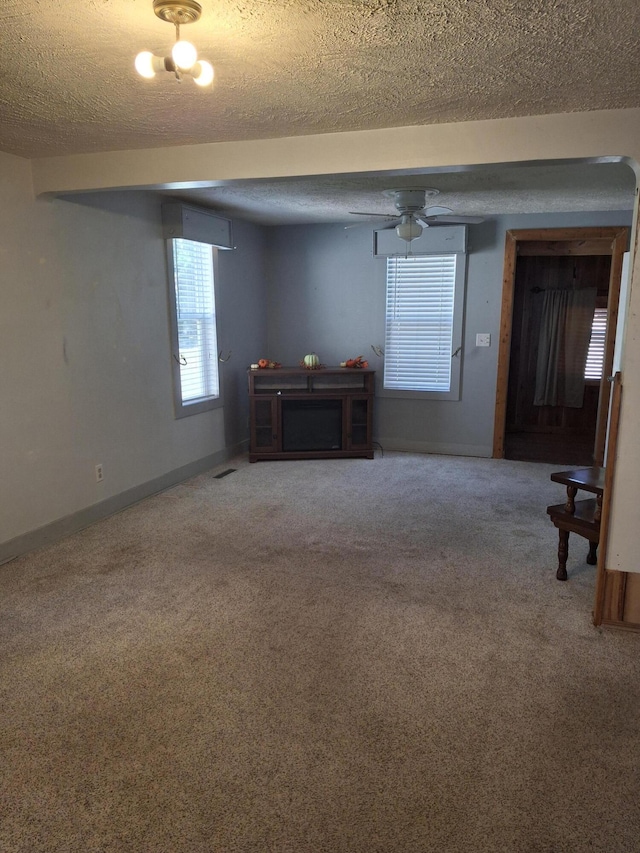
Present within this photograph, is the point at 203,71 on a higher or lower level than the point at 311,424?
higher

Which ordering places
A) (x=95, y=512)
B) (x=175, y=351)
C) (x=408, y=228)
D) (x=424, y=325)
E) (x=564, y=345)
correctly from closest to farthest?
(x=95, y=512), (x=408, y=228), (x=175, y=351), (x=424, y=325), (x=564, y=345)

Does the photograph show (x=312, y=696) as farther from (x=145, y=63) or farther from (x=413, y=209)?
(x=413, y=209)

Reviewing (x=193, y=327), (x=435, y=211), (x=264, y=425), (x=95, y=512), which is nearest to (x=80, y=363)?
(x=95, y=512)

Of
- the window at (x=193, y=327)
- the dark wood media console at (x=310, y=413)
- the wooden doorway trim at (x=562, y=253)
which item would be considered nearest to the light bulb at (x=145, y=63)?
the window at (x=193, y=327)

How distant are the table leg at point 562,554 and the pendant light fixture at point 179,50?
2701 millimetres

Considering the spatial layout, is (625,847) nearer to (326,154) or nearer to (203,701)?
(203,701)

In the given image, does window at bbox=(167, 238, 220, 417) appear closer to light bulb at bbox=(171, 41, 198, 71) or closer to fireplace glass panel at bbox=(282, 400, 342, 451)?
fireplace glass panel at bbox=(282, 400, 342, 451)

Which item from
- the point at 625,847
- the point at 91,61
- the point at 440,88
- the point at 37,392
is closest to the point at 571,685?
the point at 625,847

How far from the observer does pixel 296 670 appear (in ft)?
7.62

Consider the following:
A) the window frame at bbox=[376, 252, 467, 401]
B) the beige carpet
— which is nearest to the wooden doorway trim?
the window frame at bbox=[376, 252, 467, 401]

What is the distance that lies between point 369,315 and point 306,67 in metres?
4.15

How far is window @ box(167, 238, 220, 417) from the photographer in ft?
15.8

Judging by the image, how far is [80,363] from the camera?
149 inches

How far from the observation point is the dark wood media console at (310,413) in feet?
18.3
